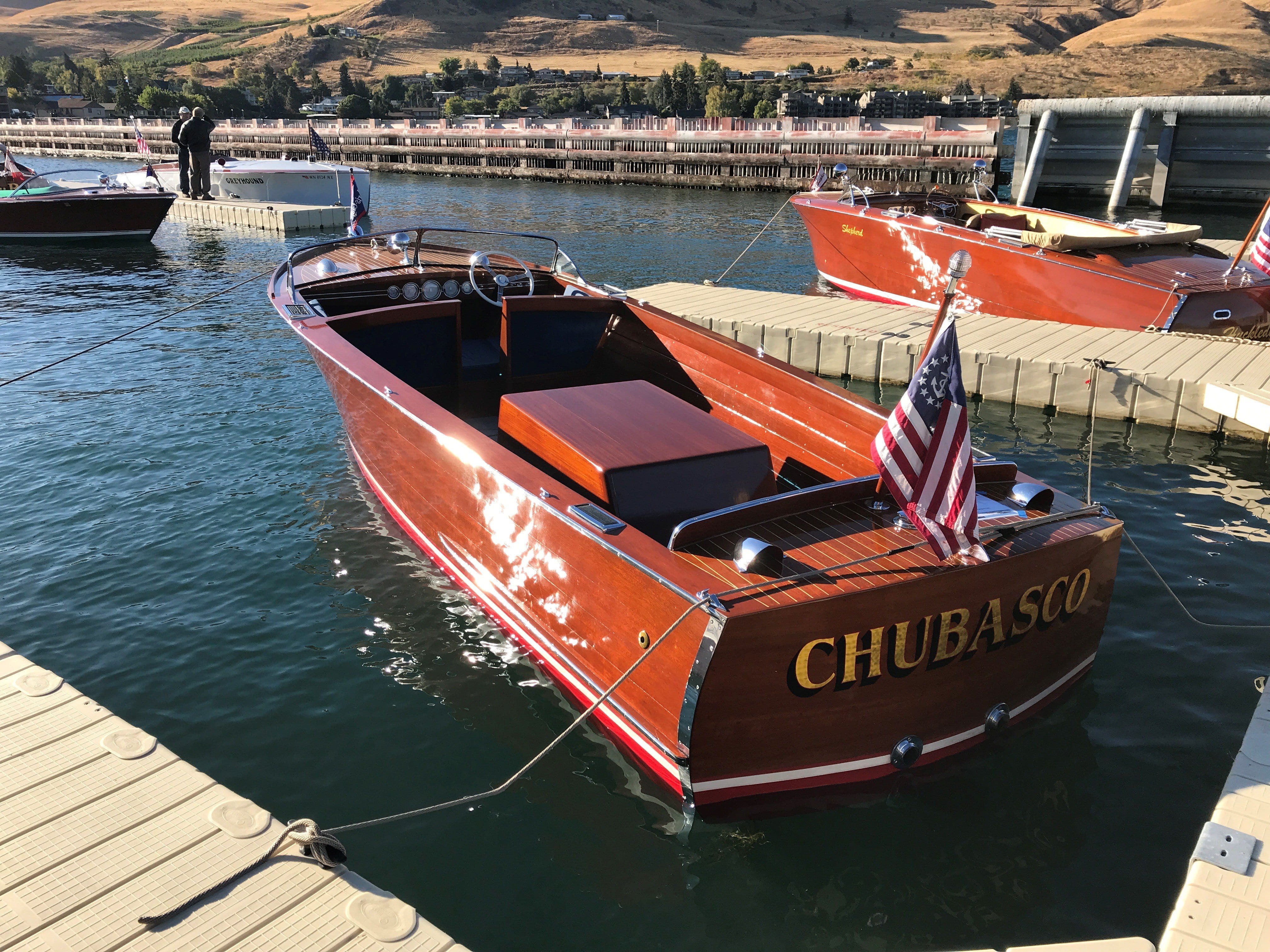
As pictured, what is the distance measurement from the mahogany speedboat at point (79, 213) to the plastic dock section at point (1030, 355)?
16120 millimetres

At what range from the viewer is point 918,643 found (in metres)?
4.36

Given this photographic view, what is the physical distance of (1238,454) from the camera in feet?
32.0

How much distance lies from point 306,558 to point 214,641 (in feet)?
4.24

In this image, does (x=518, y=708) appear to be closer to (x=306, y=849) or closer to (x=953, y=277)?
(x=306, y=849)

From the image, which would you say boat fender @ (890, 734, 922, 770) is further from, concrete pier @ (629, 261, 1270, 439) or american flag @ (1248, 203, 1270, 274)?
american flag @ (1248, 203, 1270, 274)

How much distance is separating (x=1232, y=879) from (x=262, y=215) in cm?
2727

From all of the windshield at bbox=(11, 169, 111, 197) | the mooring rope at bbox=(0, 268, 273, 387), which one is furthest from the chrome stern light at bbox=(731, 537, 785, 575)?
the windshield at bbox=(11, 169, 111, 197)

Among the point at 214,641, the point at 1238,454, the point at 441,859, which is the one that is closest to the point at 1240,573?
the point at 1238,454

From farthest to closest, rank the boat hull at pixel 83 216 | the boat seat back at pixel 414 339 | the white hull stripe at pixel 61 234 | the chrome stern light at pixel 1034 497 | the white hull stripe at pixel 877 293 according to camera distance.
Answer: the white hull stripe at pixel 61 234
the boat hull at pixel 83 216
the white hull stripe at pixel 877 293
the boat seat back at pixel 414 339
the chrome stern light at pixel 1034 497

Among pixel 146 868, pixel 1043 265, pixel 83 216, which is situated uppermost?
pixel 83 216

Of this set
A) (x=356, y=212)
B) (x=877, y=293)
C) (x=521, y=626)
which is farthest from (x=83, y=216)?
(x=521, y=626)

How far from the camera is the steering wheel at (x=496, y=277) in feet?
29.2

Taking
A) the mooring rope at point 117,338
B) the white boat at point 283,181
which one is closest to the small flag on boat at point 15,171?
the white boat at point 283,181

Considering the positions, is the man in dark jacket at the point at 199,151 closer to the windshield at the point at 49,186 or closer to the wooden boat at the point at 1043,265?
the windshield at the point at 49,186
